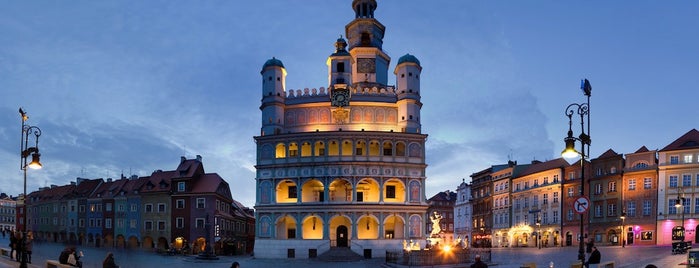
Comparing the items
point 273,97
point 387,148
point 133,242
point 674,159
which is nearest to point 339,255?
point 387,148

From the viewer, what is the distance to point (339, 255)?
197ft

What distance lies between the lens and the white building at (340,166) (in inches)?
2486

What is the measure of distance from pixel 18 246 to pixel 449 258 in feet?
92.4

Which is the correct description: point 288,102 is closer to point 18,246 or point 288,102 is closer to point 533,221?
point 18,246

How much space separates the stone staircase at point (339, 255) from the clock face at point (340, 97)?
15725mm

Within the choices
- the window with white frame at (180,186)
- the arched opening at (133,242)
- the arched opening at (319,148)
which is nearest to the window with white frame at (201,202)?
the window with white frame at (180,186)

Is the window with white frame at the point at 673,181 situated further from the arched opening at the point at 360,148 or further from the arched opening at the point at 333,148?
the arched opening at the point at 333,148

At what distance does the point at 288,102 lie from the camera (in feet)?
226

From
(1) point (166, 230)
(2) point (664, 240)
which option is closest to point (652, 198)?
(2) point (664, 240)

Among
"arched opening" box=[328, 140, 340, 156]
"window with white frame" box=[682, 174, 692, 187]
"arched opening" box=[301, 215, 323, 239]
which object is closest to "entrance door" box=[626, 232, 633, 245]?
"window with white frame" box=[682, 174, 692, 187]

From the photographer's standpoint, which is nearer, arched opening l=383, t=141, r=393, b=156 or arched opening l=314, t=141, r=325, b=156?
arched opening l=314, t=141, r=325, b=156

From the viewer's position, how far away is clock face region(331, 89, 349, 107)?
216ft

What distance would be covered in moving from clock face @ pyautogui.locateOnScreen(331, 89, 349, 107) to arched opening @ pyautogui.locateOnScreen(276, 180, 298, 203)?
10.0 meters

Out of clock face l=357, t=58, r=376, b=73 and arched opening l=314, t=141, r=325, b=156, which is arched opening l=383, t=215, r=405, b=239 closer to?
arched opening l=314, t=141, r=325, b=156
